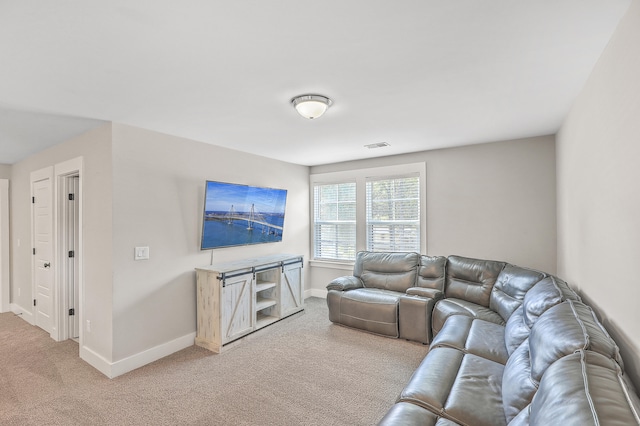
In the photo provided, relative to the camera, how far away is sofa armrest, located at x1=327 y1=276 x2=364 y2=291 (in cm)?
426

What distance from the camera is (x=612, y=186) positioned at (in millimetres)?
1724

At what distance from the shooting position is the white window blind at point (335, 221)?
17.5 ft

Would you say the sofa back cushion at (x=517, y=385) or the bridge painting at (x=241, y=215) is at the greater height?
the bridge painting at (x=241, y=215)

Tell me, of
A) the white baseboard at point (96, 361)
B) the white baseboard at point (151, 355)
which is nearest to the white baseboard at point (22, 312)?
the white baseboard at point (96, 361)

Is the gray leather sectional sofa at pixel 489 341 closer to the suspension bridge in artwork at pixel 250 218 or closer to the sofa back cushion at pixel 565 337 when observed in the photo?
the sofa back cushion at pixel 565 337

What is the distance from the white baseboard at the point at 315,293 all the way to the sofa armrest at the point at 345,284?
124 cm

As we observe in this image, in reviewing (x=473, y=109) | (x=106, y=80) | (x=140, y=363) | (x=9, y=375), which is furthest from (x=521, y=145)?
(x=9, y=375)

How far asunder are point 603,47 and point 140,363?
14.8 ft

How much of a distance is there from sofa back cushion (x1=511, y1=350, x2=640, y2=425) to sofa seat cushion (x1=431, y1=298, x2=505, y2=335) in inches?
78.1

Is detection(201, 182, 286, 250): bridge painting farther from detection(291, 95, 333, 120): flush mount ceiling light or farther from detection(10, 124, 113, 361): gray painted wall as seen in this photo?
detection(291, 95, 333, 120): flush mount ceiling light

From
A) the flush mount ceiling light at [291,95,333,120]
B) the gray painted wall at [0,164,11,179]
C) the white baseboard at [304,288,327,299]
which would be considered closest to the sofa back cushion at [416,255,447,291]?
the white baseboard at [304,288,327,299]

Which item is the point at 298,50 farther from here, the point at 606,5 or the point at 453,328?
the point at 453,328

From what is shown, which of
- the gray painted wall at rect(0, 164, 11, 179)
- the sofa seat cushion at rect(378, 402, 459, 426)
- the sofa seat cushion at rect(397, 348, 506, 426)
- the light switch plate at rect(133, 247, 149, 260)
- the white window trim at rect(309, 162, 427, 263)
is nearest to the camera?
the sofa seat cushion at rect(378, 402, 459, 426)

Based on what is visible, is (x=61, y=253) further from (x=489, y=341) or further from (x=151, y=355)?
(x=489, y=341)
